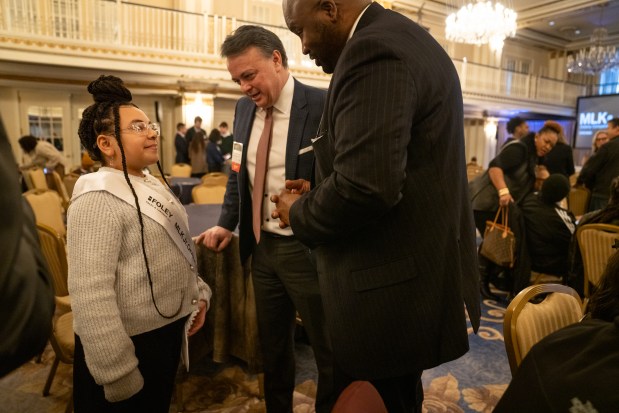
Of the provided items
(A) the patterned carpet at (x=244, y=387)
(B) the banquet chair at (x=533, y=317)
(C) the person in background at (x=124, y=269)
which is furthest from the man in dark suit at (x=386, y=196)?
(A) the patterned carpet at (x=244, y=387)

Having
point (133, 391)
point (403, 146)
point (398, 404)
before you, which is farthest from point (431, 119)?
point (133, 391)

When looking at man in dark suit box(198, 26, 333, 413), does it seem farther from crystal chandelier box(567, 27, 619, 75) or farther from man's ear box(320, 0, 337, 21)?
crystal chandelier box(567, 27, 619, 75)

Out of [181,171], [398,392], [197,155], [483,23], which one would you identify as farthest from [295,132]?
[483,23]

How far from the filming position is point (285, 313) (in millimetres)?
1751

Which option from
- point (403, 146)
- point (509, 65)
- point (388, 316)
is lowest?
point (388, 316)

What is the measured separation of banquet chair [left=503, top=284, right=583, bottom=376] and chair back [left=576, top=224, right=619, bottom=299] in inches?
50.9

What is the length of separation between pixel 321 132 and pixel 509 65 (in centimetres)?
1701

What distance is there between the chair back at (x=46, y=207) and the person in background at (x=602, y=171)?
15.8 feet

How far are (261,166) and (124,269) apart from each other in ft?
2.09

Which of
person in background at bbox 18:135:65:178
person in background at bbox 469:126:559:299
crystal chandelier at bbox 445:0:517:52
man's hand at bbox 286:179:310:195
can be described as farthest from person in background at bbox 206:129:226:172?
man's hand at bbox 286:179:310:195

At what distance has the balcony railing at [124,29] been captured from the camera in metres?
7.84

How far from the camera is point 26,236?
0.50m

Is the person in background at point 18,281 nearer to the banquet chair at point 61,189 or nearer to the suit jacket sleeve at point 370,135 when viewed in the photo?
the suit jacket sleeve at point 370,135

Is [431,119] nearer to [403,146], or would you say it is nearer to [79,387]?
[403,146]
